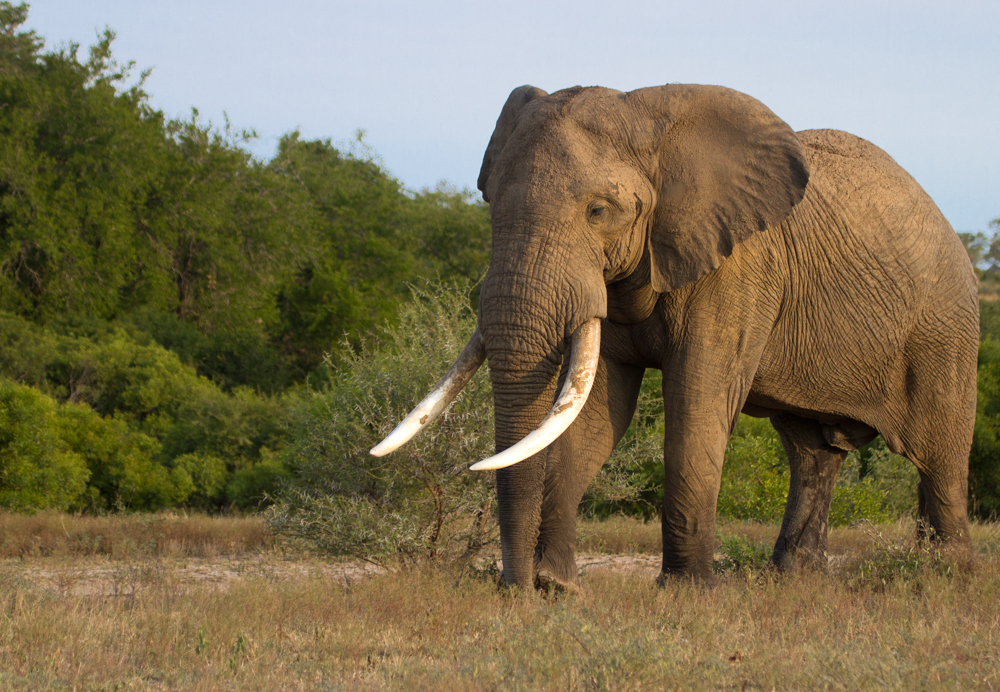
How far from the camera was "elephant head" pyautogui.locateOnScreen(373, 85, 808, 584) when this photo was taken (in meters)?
5.30

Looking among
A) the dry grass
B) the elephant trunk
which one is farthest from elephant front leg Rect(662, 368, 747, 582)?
the dry grass

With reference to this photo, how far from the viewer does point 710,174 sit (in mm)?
5875

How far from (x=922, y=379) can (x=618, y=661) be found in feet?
12.8

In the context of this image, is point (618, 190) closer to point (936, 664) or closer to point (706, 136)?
point (706, 136)

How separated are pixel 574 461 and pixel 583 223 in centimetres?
158

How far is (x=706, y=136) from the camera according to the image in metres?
5.91

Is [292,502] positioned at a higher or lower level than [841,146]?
lower

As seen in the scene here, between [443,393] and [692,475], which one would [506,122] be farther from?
[692,475]

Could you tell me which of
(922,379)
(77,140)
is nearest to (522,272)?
(922,379)

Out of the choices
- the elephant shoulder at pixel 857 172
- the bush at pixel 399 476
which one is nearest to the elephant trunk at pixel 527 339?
the elephant shoulder at pixel 857 172

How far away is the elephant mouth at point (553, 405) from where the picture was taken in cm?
507

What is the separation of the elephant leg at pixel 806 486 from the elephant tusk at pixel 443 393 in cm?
316

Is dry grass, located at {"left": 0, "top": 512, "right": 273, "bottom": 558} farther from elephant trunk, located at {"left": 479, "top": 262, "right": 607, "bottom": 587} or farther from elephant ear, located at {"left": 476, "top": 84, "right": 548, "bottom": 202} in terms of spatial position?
elephant trunk, located at {"left": 479, "top": 262, "right": 607, "bottom": 587}

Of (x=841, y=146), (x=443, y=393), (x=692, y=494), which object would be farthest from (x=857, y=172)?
(x=443, y=393)
